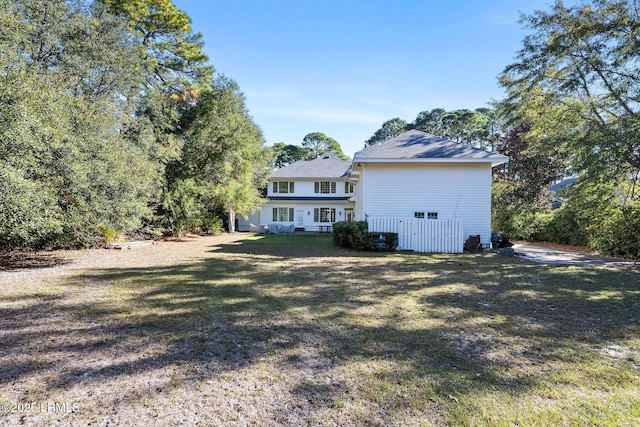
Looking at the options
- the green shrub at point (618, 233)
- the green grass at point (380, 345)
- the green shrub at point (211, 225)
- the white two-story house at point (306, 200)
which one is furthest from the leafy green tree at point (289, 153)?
the green grass at point (380, 345)

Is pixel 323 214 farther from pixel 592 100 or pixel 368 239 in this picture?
pixel 592 100

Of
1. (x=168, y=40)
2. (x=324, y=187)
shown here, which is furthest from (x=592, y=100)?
(x=168, y=40)

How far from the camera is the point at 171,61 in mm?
20156

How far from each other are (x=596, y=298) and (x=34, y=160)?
12.1 m

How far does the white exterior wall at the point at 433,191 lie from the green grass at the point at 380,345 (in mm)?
6298

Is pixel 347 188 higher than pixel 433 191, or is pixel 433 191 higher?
pixel 347 188

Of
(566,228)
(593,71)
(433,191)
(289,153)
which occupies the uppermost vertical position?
(289,153)

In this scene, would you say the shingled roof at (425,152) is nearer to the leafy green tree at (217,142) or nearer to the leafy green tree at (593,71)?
the leafy green tree at (593,71)

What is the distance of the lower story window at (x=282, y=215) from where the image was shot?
93.9 feet

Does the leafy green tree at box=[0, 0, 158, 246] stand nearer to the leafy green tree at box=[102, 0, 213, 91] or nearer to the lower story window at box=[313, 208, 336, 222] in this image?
the leafy green tree at box=[102, 0, 213, 91]

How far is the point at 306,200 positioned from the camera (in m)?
28.0

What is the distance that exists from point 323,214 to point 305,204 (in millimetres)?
1855

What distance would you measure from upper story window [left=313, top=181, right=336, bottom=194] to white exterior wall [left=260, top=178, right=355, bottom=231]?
0.19 m

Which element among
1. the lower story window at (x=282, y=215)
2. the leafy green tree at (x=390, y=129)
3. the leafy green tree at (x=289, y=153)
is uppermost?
the leafy green tree at (x=390, y=129)
